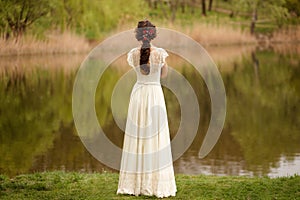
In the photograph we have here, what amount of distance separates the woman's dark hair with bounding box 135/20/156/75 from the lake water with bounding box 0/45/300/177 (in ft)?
12.4

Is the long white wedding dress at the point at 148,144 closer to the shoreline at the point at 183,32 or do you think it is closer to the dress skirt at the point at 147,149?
the dress skirt at the point at 147,149

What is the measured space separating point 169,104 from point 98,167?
7780mm

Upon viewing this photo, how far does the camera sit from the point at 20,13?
117 ft

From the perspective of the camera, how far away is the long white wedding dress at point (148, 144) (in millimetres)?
7496

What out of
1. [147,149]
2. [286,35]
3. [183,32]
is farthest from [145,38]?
[286,35]

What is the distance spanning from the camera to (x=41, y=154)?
1285cm

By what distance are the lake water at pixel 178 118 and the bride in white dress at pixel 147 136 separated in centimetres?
347

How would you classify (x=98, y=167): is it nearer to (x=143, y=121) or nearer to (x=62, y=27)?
(x=143, y=121)

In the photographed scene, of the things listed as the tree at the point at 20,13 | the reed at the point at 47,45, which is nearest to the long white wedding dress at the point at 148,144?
the reed at the point at 47,45

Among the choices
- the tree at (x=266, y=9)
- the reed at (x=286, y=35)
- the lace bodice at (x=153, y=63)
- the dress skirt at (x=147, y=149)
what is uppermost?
the tree at (x=266, y=9)

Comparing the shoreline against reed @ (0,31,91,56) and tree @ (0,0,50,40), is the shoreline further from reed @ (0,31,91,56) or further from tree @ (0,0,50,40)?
tree @ (0,0,50,40)

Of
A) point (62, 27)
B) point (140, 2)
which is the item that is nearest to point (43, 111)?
point (62, 27)

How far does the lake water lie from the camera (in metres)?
11.9

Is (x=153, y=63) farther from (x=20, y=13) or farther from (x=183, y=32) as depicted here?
(x=183, y=32)
